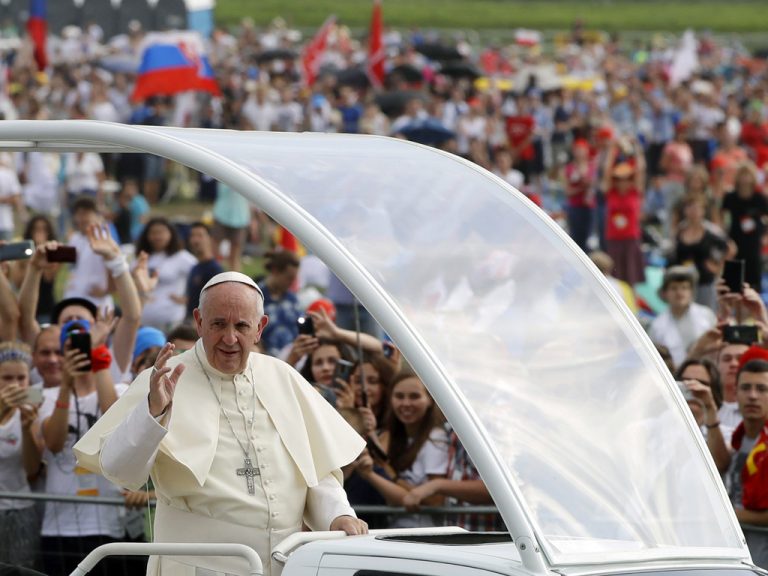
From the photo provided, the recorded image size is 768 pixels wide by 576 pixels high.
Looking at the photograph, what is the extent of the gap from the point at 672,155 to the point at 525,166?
3.53m

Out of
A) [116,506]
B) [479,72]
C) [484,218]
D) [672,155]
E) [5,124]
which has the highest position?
[479,72]

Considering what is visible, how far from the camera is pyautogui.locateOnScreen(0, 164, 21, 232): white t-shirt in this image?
1914 centimetres

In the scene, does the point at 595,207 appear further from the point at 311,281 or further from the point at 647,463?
the point at 647,463

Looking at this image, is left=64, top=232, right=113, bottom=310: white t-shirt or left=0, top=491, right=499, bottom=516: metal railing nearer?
left=0, top=491, right=499, bottom=516: metal railing

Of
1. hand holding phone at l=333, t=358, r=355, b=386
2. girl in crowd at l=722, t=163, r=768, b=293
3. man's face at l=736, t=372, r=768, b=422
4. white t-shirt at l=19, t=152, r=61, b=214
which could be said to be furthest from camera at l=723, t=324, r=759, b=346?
white t-shirt at l=19, t=152, r=61, b=214

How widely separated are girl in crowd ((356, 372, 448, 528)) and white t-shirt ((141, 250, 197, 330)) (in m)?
5.23

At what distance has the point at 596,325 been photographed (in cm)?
569

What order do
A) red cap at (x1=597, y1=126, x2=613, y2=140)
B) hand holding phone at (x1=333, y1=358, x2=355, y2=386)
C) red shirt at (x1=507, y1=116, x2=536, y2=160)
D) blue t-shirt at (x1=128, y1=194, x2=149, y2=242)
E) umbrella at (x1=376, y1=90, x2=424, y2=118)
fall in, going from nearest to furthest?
1. hand holding phone at (x1=333, y1=358, x2=355, y2=386)
2. blue t-shirt at (x1=128, y1=194, x2=149, y2=242)
3. red cap at (x1=597, y1=126, x2=613, y2=140)
4. red shirt at (x1=507, y1=116, x2=536, y2=160)
5. umbrella at (x1=376, y1=90, x2=424, y2=118)

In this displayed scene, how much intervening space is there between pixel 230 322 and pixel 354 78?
29635 millimetres

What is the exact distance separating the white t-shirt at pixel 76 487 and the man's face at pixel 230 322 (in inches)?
125

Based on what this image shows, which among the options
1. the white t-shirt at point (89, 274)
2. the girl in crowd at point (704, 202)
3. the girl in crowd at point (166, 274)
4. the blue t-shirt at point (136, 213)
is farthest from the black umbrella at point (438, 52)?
the girl in crowd at point (166, 274)

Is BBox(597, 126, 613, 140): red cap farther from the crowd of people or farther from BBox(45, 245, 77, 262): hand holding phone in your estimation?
BBox(45, 245, 77, 262): hand holding phone

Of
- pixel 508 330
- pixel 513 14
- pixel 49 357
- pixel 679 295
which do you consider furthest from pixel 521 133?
pixel 513 14

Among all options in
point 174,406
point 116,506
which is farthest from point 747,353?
point 174,406
